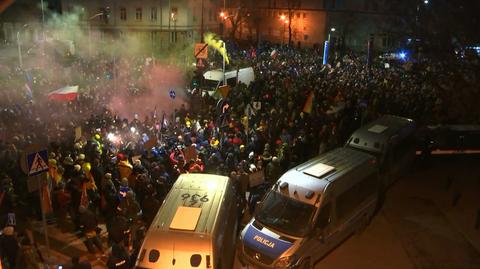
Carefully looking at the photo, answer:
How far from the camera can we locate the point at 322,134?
1565 cm

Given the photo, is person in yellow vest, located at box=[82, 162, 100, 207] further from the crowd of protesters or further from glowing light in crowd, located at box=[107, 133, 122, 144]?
glowing light in crowd, located at box=[107, 133, 122, 144]

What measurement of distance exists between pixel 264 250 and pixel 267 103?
38.8ft

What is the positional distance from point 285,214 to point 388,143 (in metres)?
5.26

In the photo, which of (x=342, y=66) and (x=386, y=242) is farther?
(x=342, y=66)

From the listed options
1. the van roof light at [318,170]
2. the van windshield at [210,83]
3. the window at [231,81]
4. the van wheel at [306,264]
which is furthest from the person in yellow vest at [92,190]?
the van windshield at [210,83]

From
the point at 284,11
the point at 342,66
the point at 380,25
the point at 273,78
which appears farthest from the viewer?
the point at 284,11

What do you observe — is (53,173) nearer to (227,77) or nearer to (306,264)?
(306,264)

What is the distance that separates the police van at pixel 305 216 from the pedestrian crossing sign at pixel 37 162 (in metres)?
4.26

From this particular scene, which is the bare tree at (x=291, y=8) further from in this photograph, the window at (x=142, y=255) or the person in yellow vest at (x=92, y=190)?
the window at (x=142, y=255)

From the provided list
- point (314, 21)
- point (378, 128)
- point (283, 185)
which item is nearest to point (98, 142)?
point (283, 185)

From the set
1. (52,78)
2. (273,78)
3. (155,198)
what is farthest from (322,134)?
(52,78)

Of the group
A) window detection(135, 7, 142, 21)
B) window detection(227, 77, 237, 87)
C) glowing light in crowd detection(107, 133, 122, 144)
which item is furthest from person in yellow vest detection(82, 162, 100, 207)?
window detection(135, 7, 142, 21)

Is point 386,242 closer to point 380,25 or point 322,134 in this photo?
point 322,134

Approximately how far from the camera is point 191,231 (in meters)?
7.89
